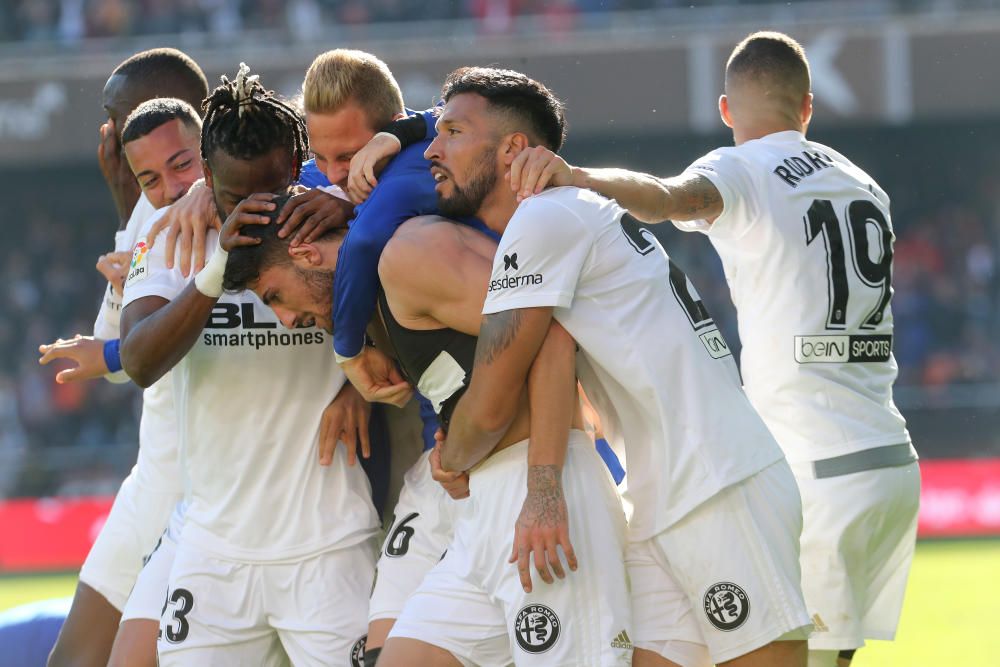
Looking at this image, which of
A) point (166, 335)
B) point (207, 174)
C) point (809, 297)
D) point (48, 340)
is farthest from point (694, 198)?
point (48, 340)

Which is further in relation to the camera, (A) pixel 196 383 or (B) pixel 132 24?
(B) pixel 132 24

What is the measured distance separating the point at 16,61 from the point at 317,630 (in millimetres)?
17886

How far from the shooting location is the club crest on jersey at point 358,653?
4.23 metres

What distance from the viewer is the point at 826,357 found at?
16.3 ft

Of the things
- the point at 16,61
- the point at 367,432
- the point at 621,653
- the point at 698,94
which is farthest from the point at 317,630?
the point at 16,61

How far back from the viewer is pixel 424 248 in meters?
3.78

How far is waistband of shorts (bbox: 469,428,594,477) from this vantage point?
3844 mm

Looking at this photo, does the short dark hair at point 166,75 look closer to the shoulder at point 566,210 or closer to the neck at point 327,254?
the neck at point 327,254

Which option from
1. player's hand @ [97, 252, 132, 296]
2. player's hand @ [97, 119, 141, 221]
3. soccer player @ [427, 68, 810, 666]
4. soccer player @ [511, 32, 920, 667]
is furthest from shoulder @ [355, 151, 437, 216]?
player's hand @ [97, 119, 141, 221]

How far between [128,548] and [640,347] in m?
2.49

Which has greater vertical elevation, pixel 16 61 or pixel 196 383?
pixel 16 61

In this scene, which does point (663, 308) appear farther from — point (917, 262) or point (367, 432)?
point (917, 262)

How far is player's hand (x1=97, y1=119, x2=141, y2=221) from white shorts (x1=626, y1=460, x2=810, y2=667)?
3205 millimetres

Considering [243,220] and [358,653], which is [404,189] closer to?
[243,220]
